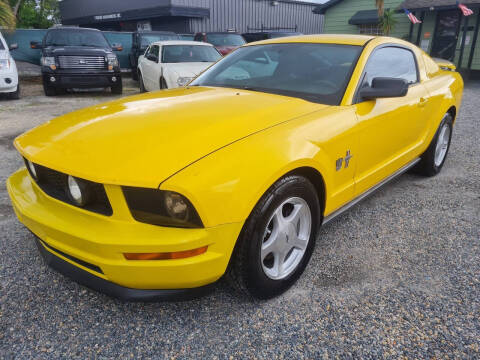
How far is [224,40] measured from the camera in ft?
41.8

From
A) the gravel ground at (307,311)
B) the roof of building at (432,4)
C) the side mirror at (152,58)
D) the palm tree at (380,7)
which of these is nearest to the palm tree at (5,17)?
the side mirror at (152,58)

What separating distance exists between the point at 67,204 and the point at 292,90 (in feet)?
5.42

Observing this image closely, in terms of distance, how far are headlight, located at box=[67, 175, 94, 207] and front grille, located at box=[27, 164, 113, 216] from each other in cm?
2

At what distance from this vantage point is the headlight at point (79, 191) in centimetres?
171

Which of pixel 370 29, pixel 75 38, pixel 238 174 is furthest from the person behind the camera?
pixel 370 29

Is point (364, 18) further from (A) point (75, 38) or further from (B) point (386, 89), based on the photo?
(B) point (386, 89)

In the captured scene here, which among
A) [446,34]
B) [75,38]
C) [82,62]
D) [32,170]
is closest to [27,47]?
[75,38]

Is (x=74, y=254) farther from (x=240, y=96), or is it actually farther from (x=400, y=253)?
(x=400, y=253)

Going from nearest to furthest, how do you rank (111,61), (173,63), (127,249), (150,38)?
(127,249) < (173,63) < (111,61) < (150,38)

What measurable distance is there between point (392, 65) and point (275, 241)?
1996mm

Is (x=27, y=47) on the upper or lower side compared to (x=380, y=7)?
lower

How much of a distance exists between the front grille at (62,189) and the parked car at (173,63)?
562 centimetres

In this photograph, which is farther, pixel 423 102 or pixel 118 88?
pixel 118 88

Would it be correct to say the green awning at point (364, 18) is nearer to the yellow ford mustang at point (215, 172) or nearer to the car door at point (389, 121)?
the car door at point (389, 121)
